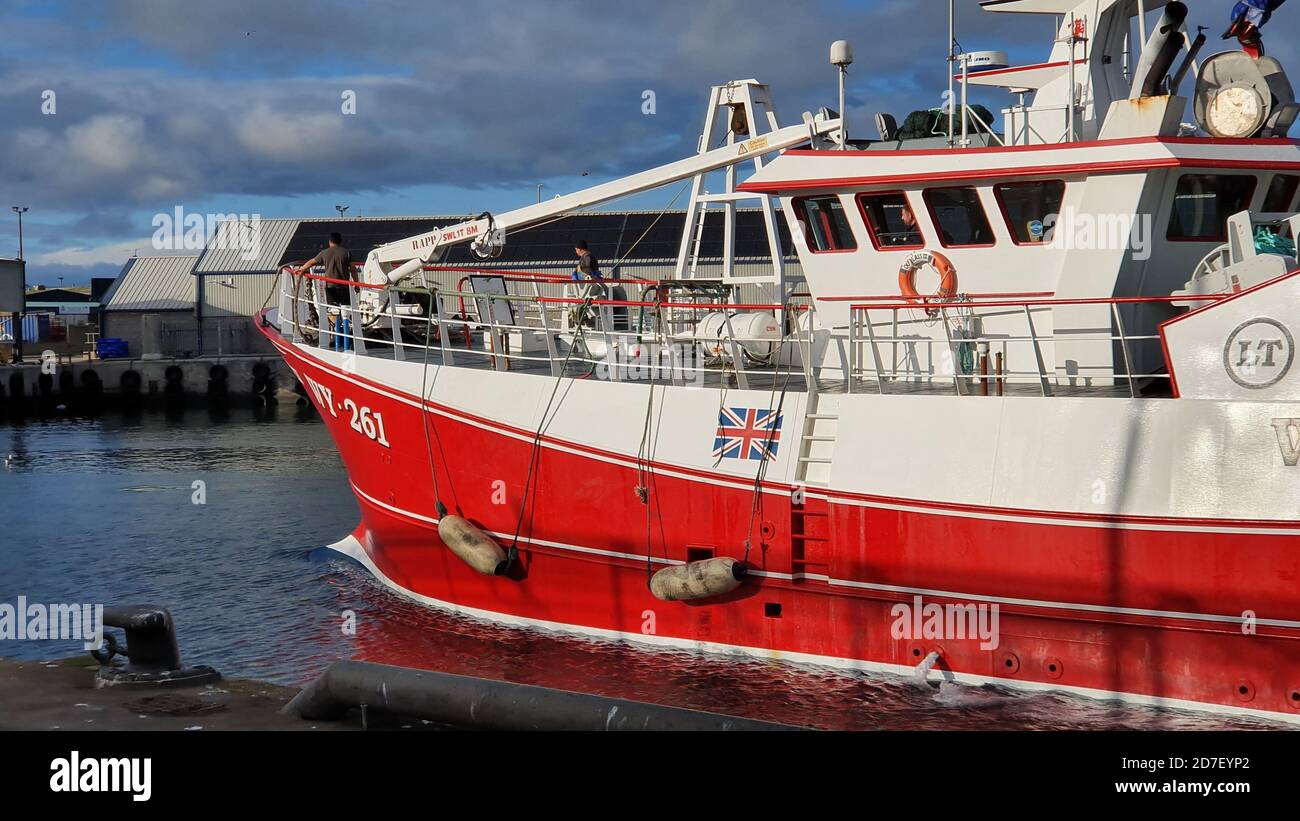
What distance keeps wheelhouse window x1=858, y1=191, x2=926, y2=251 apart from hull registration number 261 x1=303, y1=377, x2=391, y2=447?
6181 mm

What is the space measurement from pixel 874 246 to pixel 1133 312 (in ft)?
8.53

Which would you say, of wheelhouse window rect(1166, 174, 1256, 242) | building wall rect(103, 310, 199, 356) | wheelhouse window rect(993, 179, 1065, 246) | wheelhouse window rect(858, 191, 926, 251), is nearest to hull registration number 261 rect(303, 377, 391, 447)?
wheelhouse window rect(858, 191, 926, 251)

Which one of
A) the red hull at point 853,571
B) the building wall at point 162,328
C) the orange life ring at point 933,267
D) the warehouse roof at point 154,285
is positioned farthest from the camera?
the warehouse roof at point 154,285

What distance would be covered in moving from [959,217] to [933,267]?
1.85ft

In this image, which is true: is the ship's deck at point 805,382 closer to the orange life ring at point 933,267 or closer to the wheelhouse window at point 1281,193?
the orange life ring at point 933,267

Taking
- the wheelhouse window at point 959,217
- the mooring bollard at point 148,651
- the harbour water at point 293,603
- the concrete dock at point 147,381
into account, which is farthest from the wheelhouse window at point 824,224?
the concrete dock at point 147,381

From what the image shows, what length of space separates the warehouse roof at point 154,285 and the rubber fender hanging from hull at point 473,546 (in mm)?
49299

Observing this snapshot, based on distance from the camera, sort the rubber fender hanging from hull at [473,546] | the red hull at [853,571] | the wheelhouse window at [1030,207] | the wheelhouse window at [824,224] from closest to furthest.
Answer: the red hull at [853,571], the wheelhouse window at [1030,207], the wheelhouse window at [824,224], the rubber fender hanging from hull at [473,546]

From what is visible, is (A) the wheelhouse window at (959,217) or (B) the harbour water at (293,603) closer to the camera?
(B) the harbour water at (293,603)

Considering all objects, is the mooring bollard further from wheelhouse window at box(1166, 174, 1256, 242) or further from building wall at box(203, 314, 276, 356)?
building wall at box(203, 314, 276, 356)

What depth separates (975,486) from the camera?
10.7 meters

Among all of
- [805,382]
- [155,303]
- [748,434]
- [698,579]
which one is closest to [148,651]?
[698,579]

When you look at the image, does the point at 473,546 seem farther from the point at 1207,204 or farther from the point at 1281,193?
the point at 1281,193

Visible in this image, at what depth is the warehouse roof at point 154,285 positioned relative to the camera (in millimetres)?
58469
